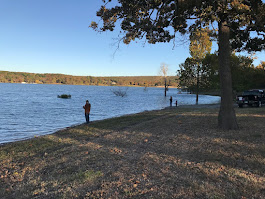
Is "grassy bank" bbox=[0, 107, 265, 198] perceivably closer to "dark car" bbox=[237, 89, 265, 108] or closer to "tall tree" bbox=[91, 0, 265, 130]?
"tall tree" bbox=[91, 0, 265, 130]

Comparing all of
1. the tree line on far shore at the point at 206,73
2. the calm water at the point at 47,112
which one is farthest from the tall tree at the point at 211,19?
the tree line on far shore at the point at 206,73

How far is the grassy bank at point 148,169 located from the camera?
4375mm

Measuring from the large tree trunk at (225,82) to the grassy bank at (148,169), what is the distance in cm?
77

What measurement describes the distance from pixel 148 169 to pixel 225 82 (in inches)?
254

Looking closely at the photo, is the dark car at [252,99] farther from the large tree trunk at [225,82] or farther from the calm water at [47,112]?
the large tree trunk at [225,82]

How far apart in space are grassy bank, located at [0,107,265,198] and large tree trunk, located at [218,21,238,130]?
0.77 meters

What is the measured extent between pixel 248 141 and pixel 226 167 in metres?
2.79

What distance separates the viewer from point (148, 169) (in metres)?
5.55

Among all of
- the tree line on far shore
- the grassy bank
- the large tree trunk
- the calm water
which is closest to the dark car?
the tree line on far shore

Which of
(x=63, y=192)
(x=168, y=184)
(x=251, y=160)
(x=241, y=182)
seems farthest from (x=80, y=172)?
(x=251, y=160)

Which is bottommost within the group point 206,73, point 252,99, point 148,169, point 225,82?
point 148,169

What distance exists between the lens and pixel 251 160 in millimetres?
5836

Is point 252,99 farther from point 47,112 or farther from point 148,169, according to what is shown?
point 47,112

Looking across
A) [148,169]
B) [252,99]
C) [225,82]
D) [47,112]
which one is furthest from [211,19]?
[47,112]
